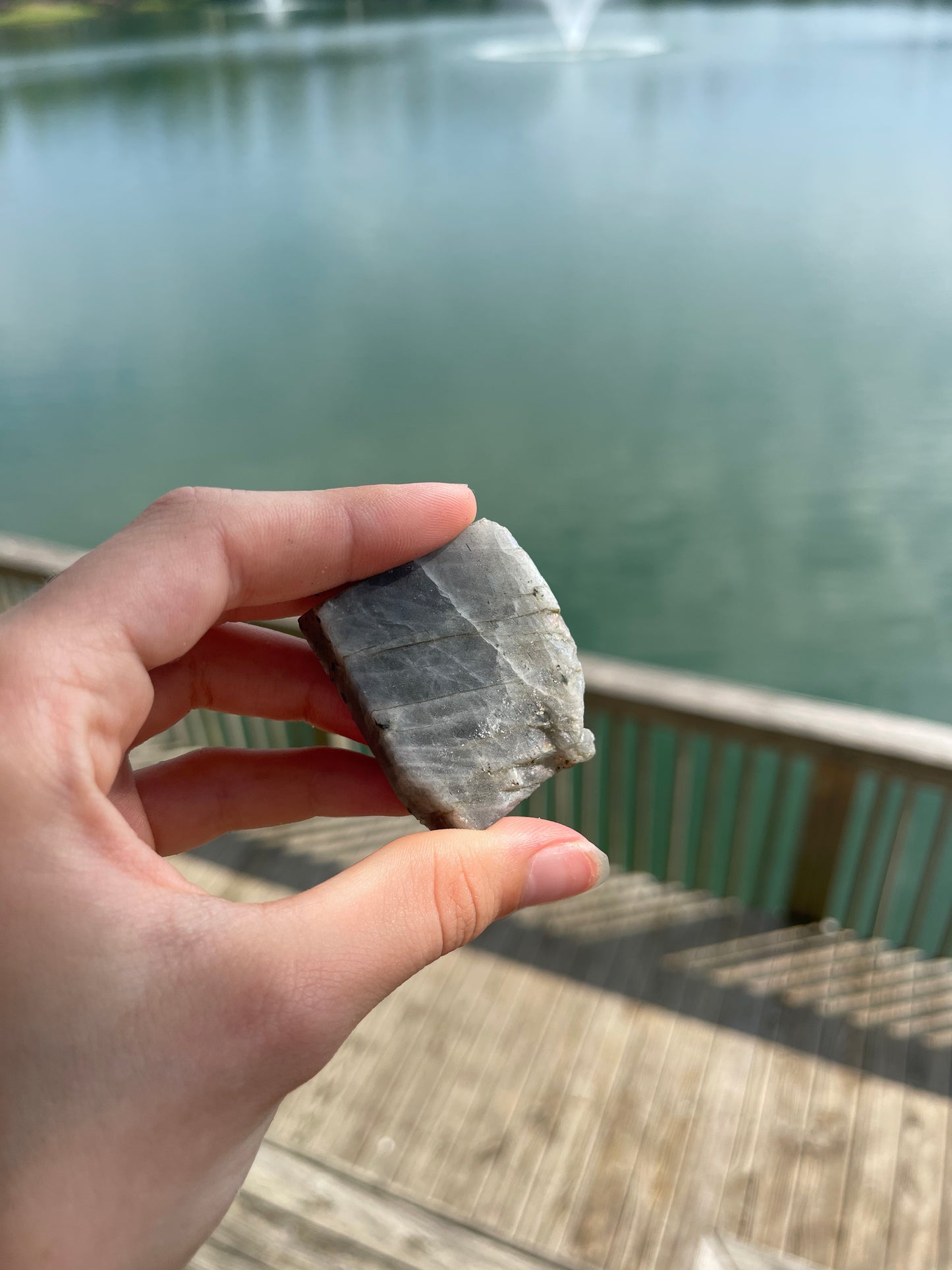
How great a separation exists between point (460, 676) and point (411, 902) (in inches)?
16.6

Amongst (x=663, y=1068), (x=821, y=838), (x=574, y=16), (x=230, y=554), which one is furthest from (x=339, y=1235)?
(x=574, y=16)

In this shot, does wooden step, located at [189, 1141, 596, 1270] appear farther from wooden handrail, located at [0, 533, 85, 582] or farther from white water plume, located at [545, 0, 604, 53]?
white water plume, located at [545, 0, 604, 53]

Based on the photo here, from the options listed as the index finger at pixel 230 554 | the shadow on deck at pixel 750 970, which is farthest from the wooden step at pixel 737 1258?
the index finger at pixel 230 554

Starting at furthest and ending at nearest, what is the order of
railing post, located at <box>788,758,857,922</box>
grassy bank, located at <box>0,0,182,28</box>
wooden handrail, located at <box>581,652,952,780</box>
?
grassy bank, located at <box>0,0,182,28</box>, railing post, located at <box>788,758,857,922</box>, wooden handrail, located at <box>581,652,952,780</box>

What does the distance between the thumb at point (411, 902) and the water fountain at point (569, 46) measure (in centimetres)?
2308

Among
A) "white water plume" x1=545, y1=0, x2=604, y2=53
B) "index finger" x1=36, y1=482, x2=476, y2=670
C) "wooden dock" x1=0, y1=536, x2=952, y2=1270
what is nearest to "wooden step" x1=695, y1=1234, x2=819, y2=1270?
"wooden dock" x1=0, y1=536, x2=952, y2=1270

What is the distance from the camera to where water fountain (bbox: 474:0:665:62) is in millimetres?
20562

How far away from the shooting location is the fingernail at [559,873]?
49.1 inches

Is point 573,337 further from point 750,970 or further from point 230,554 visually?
point 230,554

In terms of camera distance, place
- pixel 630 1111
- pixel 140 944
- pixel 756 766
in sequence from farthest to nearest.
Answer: pixel 756 766 → pixel 630 1111 → pixel 140 944

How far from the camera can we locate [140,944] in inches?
37.5

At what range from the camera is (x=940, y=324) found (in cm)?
900

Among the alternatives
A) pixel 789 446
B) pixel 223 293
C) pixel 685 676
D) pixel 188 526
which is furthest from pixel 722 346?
pixel 188 526

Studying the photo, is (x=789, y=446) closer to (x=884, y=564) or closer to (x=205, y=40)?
(x=884, y=564)
